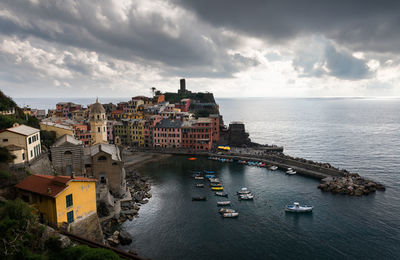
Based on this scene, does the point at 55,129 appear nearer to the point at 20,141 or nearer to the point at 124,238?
the point at 20,141

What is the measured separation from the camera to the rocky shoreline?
56.7 m

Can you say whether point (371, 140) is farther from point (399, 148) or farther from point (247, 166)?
point (247, 166)

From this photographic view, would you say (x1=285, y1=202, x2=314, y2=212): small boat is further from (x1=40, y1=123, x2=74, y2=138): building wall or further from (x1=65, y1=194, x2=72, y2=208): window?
(x1=40, y1=123, x2=74, y2=138): building wall

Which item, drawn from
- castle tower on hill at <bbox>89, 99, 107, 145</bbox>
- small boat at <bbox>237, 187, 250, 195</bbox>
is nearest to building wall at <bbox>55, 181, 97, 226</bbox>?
small boat at <bbox>237, 187, 250, 195</bbox>

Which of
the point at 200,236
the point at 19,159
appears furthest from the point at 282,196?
the point at 19,159

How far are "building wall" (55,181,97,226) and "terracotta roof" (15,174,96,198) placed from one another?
2.13 ft

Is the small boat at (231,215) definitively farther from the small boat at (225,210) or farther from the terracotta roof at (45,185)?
the terracotta roof at (45,185)

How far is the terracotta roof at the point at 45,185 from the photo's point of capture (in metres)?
29.4

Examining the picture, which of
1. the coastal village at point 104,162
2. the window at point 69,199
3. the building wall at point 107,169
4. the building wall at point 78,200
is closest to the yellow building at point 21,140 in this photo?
the coastal village at point 104,162

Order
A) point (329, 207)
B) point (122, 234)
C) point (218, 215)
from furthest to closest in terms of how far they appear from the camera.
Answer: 1. point (329, 207)
2. point (218, 215)
3. point (122, 234)

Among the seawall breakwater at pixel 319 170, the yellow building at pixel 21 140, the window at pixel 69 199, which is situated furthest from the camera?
the seawall breakwater at pixel 319 170

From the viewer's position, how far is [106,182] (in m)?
49.3

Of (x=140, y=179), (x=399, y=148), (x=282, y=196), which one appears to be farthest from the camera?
(x=399, y=148)

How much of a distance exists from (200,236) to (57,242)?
21.6 metres
